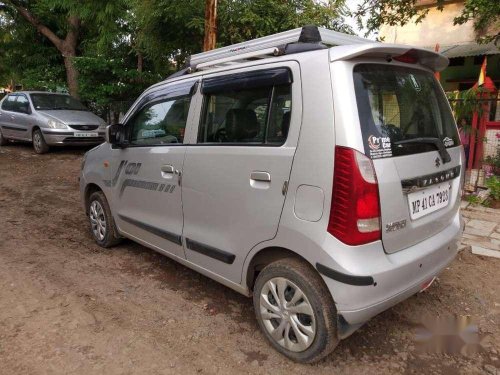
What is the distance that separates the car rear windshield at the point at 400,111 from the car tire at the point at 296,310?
82 centimetres

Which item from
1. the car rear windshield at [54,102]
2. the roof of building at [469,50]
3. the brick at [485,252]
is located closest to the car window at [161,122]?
the brick at [485,252]

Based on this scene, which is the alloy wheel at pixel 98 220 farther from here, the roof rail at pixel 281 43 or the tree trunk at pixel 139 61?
the tree trunk at pixel 139 61

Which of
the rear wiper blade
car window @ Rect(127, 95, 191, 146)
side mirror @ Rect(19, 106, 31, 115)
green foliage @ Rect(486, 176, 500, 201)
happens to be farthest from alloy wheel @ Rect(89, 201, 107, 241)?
side mirror @ Rect(19, 106, 31, 115)

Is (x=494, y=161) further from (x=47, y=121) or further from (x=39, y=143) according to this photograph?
(x=39, y=143)

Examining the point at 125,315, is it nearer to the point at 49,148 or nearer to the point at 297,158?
the point at 297,158

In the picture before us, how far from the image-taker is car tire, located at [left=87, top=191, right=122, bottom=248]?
4.40 m

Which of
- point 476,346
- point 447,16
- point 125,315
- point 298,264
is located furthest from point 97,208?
point 447,16

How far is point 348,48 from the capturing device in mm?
2320

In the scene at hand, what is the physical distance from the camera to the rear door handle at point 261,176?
2580 millimetres

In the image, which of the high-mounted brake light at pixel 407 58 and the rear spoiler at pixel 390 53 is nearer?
the rear spoiler at pixel 390 53

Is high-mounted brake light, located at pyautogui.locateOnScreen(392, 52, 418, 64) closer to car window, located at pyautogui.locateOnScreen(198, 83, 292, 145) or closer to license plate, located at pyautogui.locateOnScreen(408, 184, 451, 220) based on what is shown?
car window, located at pyautogui.locateOnScreen(198, 83, 292, 145)

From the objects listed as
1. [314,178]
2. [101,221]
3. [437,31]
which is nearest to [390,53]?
[314,178]

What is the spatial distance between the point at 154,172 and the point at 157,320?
3.96ft

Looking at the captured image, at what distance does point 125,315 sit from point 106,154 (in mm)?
1784
